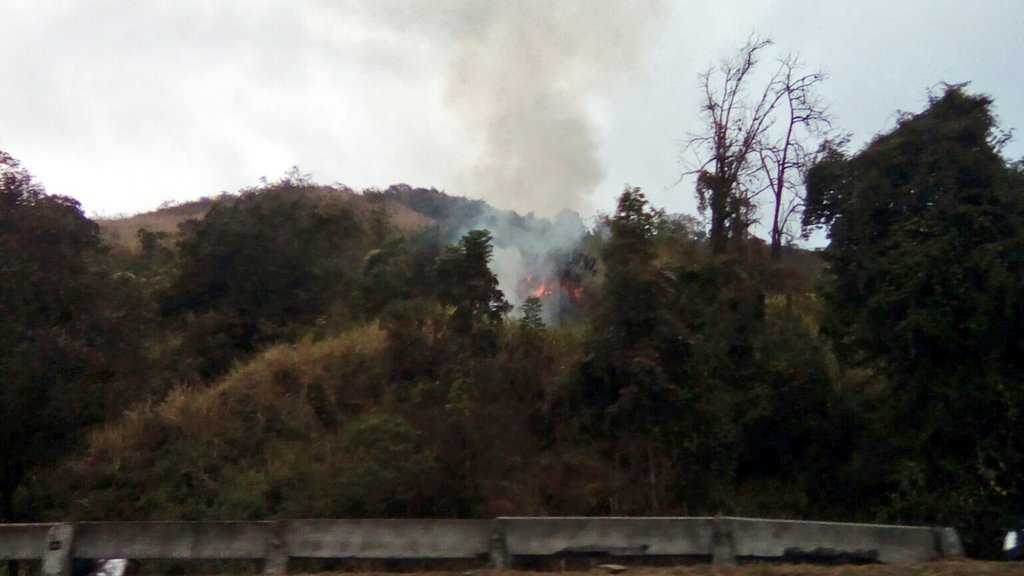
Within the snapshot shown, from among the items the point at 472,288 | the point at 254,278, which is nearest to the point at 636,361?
the point at 472,288

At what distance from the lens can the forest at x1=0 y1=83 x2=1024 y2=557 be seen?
635 inches

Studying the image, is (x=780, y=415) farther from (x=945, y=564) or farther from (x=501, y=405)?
(x=945, y=564)

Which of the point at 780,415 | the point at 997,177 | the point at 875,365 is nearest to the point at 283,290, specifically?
the point at 780,415

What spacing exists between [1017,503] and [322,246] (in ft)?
59.3

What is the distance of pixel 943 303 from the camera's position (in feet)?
53.0

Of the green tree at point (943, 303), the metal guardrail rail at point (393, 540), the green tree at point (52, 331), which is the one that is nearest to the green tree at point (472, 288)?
the green tree at point (52, 331)

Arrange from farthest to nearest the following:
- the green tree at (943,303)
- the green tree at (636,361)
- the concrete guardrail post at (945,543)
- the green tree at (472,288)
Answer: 1. the green tree at (472,288)
2. the green tree at (636,361)
3. the green tree at (943,303)
4. the concrete guardrail post at (945,543)

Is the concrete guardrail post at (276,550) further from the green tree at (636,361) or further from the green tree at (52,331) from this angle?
the green tree at (636,361)

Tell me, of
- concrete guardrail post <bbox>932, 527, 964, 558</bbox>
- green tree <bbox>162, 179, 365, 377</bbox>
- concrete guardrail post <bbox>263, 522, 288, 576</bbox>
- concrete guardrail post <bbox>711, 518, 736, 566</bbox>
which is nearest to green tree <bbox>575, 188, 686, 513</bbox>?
concrete guardrail post <bbox>932, 527, 964, 558</bbox>

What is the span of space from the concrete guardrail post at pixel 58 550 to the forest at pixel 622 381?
19.0ft

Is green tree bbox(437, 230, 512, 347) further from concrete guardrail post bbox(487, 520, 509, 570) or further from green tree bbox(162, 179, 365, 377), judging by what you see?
concrete guardrail post bbox(487, 520, 509, 570)

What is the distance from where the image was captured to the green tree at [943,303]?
16.0 m

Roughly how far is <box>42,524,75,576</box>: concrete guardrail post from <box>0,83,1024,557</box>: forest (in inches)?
227

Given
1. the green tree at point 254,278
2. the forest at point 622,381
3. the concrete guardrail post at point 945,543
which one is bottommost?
the concrete guardrail post at point 945,543
